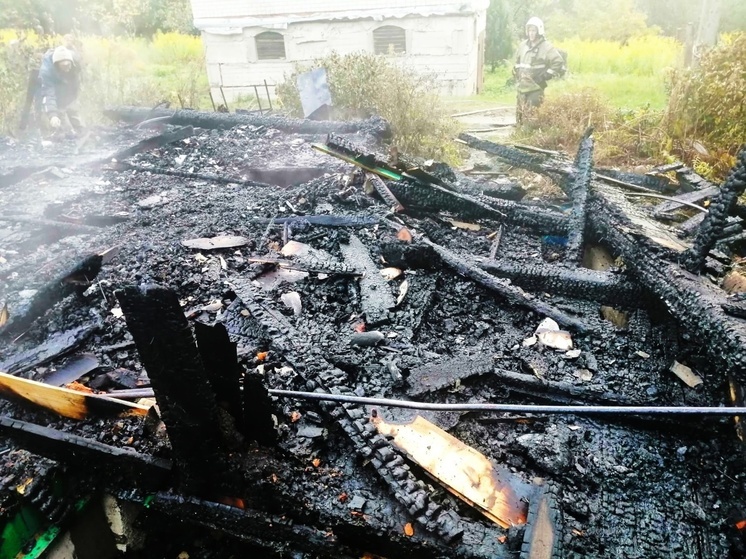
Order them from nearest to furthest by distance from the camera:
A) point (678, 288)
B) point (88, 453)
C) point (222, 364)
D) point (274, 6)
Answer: point (222, 364), point (88, 453), point (678, 288), point (274, 6)

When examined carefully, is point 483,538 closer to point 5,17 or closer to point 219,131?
point 219,131

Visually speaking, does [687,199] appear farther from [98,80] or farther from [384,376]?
[98,80]

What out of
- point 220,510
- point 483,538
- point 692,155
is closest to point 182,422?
point 220,510

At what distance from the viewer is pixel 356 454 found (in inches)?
110

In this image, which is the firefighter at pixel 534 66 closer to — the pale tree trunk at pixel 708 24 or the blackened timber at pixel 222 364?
the pale tree trunk at pixel 708 24

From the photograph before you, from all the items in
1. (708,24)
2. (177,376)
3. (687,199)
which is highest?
(708,24)

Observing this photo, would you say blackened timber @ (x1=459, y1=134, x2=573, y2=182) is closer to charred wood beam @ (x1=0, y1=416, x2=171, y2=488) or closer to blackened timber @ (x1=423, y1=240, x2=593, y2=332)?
blackened timber @ (x1=423, y1=240, x2=593, y2=332)

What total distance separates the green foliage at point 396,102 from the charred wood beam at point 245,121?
569 millimetres

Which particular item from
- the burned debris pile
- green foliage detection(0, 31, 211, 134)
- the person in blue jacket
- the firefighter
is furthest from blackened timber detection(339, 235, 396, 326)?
green foliage detection(0, 31, 211, 134)

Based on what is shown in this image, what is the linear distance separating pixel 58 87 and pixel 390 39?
991 cm

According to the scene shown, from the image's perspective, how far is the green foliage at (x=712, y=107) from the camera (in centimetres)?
739

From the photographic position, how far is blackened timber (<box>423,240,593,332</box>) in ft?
13.3

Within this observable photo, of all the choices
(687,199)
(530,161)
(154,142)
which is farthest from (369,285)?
(154,142)

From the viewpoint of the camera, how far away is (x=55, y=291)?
4.18 meters
